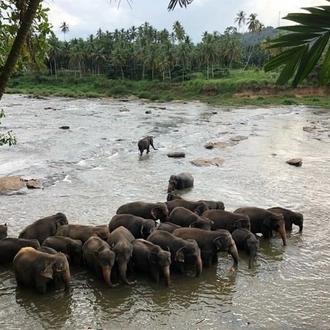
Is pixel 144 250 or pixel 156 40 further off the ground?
pixel 156 40

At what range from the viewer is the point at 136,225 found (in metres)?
8.74

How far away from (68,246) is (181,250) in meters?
2.00

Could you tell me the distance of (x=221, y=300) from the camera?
22.7 ft

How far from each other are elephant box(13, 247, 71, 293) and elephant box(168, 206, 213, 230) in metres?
2.90

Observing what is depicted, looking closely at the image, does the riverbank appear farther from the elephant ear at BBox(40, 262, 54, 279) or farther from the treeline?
the elephant ear at BBox(40, 262, 54, 279)

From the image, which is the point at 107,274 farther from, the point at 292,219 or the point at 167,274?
the point at 292,219

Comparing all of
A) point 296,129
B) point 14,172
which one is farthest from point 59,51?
point 14,172

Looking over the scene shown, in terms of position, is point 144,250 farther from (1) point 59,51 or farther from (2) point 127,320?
(1) point 59,51

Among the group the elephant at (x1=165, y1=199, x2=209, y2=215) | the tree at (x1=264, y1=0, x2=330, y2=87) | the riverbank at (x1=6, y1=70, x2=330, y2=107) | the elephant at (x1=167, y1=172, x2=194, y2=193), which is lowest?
the riverbank at (x1=6, y1=70, x2=330, y2=107)

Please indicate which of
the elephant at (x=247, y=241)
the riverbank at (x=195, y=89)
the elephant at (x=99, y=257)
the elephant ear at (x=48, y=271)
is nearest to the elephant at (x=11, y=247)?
the elephant at (x=99, y=257)

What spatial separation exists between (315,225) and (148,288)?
5065 millimetres

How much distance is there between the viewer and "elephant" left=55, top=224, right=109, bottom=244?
8273 mm

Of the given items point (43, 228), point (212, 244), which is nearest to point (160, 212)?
point (212, 244)

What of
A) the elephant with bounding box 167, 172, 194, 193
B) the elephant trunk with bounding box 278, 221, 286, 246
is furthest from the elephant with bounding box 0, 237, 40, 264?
the elephant with bounding box 167, 172, 194, 193
